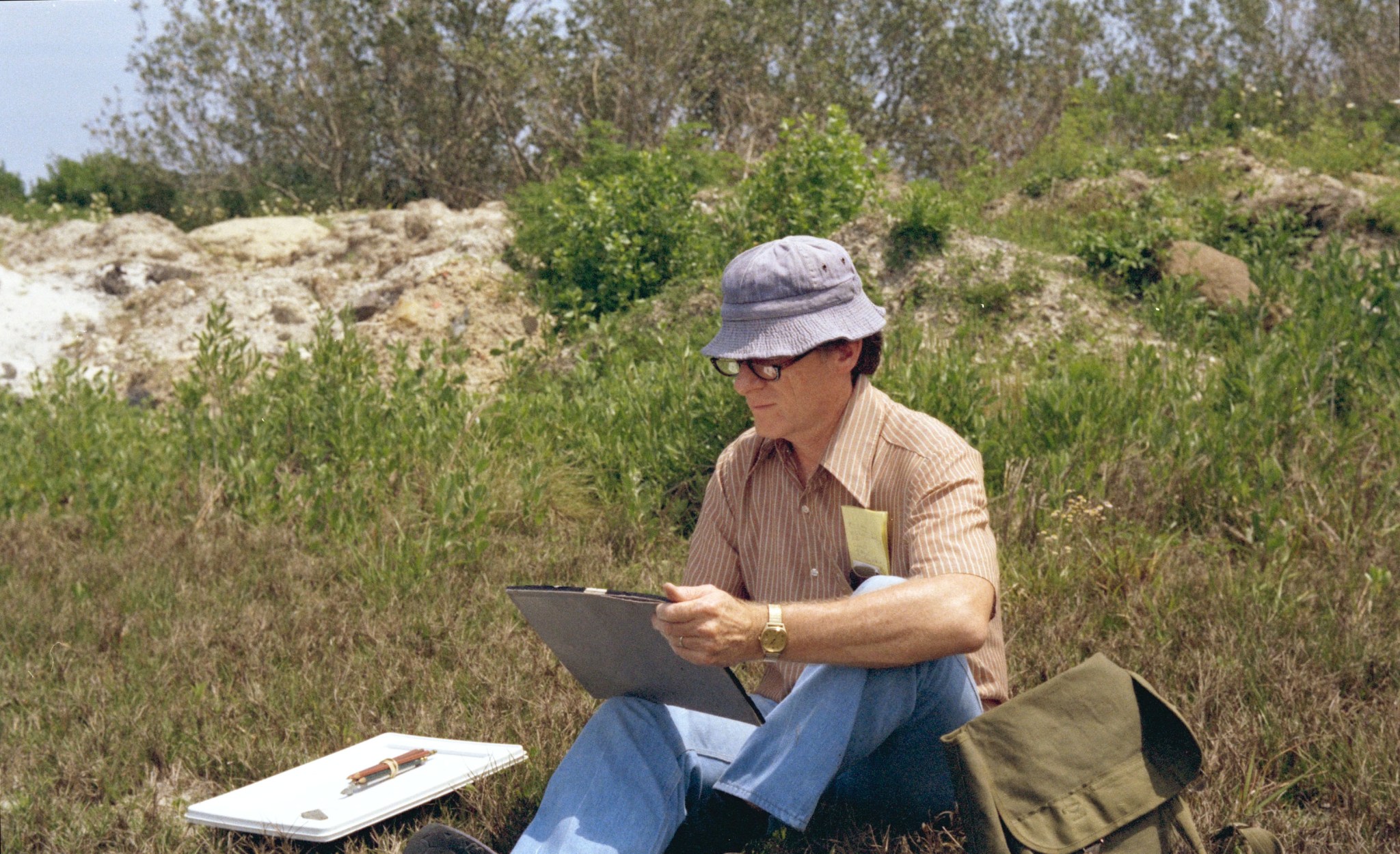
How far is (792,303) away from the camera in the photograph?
262cm

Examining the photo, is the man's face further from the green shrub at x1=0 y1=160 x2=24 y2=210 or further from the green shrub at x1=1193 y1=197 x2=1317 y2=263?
the green shrub at x1=0 y1=160 x2=24 y2=210

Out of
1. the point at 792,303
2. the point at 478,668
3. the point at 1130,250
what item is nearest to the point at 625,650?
the point at 792,303

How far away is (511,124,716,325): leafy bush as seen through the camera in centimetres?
834

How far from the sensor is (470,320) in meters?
8.74

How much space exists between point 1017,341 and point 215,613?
4308mm

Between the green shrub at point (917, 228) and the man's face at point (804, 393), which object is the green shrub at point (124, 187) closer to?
the green shrub at point (917, 228)

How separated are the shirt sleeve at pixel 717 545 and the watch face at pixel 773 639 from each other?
2.24 ft

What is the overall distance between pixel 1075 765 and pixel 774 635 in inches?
24.1

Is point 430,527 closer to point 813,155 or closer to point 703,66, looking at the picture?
point 813,155

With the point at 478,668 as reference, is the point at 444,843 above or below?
above

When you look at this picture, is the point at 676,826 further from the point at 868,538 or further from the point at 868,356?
the point at 868,356

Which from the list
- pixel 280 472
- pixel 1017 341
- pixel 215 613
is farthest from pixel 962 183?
pixel 215 613

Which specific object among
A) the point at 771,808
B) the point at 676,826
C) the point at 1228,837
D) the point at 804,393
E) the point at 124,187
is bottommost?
the point at 1228,837

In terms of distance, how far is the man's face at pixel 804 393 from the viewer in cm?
271
